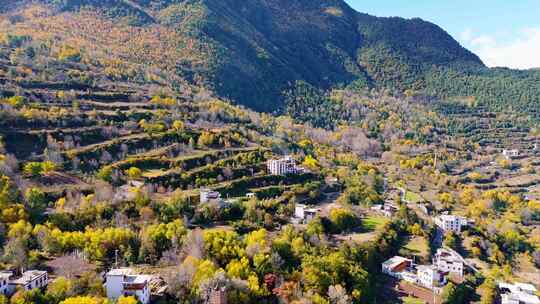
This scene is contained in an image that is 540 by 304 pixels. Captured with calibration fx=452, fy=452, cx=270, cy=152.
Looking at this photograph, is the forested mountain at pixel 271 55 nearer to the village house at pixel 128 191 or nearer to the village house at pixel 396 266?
the village house at pixel 128 191

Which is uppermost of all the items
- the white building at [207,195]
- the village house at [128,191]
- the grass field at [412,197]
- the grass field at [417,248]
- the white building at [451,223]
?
the village house at [128,191]

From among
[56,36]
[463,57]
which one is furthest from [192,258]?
[463,57]

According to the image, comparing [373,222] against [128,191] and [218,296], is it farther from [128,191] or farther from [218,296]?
[218,296]

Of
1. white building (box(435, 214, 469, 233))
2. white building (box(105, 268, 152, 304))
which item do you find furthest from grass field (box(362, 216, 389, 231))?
white building (box(105, 268, 152, 304))

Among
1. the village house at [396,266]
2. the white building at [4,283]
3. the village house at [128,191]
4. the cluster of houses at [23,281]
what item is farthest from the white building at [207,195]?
the white building at [4,283]

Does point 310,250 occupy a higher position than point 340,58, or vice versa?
point 340,58

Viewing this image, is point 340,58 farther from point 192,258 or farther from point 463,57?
point 192,258

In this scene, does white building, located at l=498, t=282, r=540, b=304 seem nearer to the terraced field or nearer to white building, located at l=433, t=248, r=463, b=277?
white building, located at l=433, t=248, r=463, b=277
